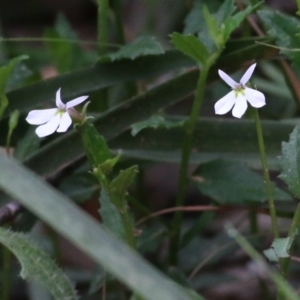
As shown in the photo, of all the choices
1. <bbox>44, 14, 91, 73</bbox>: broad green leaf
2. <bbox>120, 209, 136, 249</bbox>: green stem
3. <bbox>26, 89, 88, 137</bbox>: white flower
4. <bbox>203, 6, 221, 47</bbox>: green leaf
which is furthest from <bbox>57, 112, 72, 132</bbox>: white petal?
<bbox>44, 14, 91, 73</bbox>: broad green leaf

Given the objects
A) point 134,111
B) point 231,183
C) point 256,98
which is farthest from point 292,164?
point 134,111

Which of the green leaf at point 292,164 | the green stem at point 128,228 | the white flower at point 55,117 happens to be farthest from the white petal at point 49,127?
the green leaf at point 292,164

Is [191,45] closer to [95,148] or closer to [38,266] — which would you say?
[95,148]

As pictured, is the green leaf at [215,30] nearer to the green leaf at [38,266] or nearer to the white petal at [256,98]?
the white petal at [256,98]

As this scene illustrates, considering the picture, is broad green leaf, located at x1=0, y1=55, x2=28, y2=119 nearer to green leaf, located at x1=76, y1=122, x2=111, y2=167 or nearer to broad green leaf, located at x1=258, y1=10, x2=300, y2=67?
green leaf, located at x1=76, y1=122, x2=111, y2=167

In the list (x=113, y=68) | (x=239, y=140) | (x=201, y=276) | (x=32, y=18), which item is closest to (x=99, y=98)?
(x=113, y=68)

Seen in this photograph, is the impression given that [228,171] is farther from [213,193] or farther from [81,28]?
[81,28]
